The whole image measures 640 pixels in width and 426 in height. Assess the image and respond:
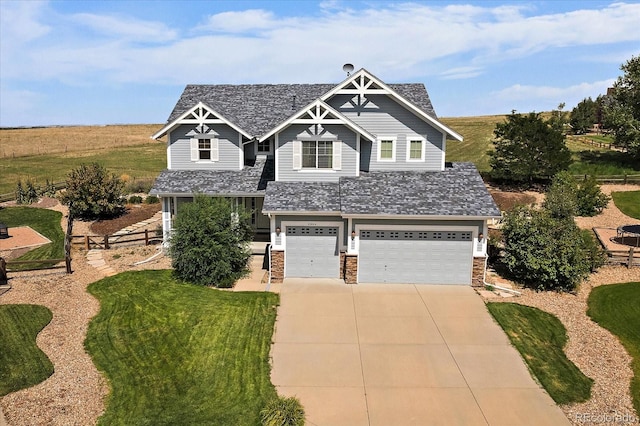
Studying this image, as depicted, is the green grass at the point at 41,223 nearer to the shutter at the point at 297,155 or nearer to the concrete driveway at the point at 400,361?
the shutter at the point at 297,155

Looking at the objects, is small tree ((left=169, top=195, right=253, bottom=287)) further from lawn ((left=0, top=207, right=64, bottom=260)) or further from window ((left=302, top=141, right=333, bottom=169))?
lawn ((left=0, top=207, right=64, bottom=260))

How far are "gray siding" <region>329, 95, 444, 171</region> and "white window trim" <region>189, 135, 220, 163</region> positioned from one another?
644 cm

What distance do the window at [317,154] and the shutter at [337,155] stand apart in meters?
0.14

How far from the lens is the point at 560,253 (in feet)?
63.3

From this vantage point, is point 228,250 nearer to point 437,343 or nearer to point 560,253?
point 437,343

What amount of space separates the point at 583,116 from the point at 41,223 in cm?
7031

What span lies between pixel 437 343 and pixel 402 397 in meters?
3.39

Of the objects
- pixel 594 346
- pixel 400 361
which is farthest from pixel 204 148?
pixel 594 346

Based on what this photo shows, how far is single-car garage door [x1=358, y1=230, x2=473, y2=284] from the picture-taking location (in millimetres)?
19844

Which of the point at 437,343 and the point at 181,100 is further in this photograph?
the point at 181,100

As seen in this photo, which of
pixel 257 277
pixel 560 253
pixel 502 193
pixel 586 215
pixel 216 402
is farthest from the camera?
pixel 502 193

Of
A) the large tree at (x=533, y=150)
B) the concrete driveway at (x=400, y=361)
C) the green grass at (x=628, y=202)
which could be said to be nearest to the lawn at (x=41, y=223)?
the concrete driveway at (x=400, y=361)

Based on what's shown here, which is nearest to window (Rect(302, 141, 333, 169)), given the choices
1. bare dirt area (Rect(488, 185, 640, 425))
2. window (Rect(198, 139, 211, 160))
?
window (Rect(198, 139, 211, 160))

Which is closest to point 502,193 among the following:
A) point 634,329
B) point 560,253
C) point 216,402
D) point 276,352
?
point 560,253
